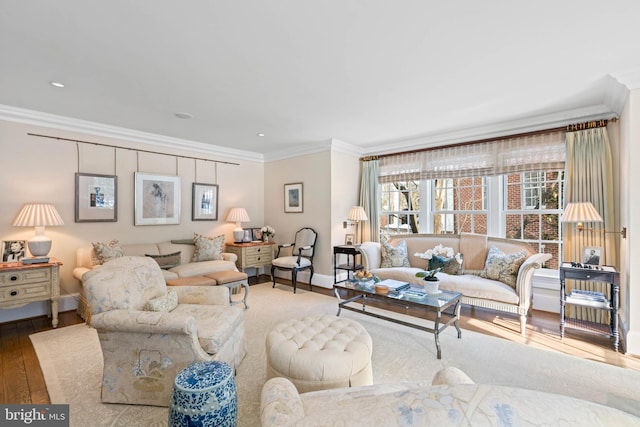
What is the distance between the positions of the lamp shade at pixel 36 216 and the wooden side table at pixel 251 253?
2484 millimetres

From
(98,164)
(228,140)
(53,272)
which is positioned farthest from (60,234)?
(228,140)

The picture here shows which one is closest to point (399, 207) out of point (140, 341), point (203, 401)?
point (140, 341)

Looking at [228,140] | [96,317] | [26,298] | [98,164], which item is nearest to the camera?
[96,317]

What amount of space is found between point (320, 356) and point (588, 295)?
328 cm

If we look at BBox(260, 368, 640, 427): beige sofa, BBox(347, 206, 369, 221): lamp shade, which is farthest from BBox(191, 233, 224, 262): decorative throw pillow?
BBox(260, 368, 640, 427): beige sofa

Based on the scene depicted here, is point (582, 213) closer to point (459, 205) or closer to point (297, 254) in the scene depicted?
point (459, 205)

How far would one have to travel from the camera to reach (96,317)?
6.47ft

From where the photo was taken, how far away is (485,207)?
15.1 ft

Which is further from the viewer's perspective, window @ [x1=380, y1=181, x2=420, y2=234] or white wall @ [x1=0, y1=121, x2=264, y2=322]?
window @ [x1=380, y1=181, x2=420, y2=234]

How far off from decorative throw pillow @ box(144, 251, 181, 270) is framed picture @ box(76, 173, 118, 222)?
0.89m

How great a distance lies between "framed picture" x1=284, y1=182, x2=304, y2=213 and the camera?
223 inches

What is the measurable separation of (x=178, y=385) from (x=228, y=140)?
4.35 meters

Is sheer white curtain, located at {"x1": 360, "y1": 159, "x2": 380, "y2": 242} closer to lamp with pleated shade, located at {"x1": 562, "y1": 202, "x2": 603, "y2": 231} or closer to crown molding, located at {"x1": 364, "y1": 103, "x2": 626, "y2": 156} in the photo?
crown molding, located at {"x1": 364, "y1": 103, "x2": 626, "y2": 156}

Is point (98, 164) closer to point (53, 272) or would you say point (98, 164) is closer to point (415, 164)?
point (53, 272)
